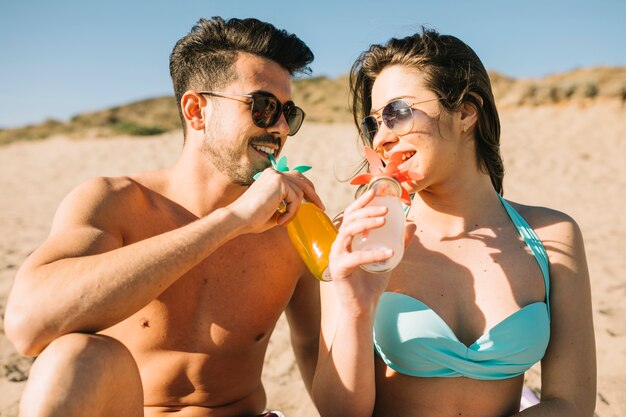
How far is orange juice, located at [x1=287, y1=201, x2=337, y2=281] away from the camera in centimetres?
236

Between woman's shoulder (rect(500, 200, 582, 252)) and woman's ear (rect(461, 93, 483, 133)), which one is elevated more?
woman's ear (rect(461, 93, 483, 133))

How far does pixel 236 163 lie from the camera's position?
9.28 feet

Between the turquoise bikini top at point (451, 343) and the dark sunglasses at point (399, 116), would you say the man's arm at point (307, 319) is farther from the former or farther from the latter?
the dark sunglasses at point (399, 116)

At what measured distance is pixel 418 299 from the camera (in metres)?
2.21

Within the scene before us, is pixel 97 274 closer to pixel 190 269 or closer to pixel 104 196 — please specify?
pixel 190 269

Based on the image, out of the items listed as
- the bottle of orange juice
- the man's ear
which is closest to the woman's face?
the bottle of orange juice

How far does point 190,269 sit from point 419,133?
44.5 inches

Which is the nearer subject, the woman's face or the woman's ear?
the woman's face

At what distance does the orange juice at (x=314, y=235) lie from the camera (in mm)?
2357

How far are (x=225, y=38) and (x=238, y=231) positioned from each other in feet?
4.71

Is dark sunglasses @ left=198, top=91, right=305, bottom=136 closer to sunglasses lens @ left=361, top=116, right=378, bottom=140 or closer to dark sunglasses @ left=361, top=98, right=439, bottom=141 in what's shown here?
sunglasses lens @ left=361, top=116, right=378, bottom=140

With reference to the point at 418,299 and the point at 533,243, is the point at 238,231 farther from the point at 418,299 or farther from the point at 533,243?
the point at 533,243

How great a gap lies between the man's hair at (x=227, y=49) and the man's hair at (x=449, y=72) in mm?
541

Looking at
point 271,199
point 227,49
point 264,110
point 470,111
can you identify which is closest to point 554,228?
point 470,111
